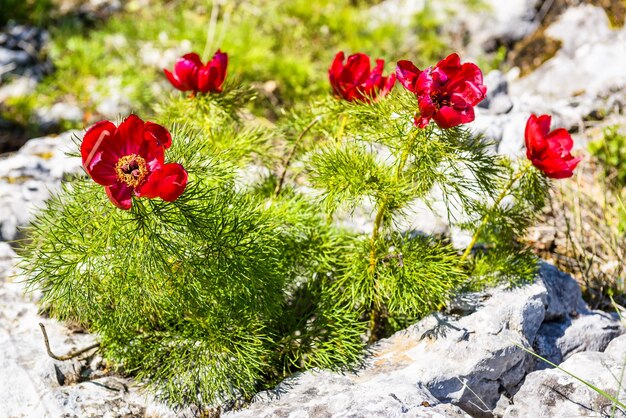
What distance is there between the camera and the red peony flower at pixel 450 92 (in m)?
Answer: 1.62

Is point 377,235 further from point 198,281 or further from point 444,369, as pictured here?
point 198,281

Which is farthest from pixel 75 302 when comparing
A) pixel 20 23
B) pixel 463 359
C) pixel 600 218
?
pixel 20 23

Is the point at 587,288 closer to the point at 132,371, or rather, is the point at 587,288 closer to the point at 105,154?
the point at 132,371

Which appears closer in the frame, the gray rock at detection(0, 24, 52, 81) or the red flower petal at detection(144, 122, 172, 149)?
the red flower petal at detection(144, 122, 172, 149)

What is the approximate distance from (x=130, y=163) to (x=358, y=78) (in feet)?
2.84

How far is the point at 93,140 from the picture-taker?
58.9 inches

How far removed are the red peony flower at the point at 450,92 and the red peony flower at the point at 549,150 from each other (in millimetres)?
345

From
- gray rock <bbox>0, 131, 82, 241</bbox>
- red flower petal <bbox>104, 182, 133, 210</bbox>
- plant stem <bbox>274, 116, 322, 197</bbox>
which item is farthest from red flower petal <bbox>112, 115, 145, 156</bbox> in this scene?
gray rock <bbox>0, 131, 82, 241</bbox>

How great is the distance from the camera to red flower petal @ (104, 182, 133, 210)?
1467 mm

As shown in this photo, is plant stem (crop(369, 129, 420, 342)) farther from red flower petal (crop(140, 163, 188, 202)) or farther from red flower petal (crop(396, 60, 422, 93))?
red flower petal (crop(140, 163, 188, 202))

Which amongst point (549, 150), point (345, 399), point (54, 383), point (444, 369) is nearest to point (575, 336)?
point (444, 369)

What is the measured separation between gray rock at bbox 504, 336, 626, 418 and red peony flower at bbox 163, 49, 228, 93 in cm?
149

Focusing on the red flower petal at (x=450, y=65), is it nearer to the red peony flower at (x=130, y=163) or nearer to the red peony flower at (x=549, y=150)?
the red peony flower at (x=549, y=150)

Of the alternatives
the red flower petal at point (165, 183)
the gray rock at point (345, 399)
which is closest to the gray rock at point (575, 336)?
the gray rock at point (345, 399)
